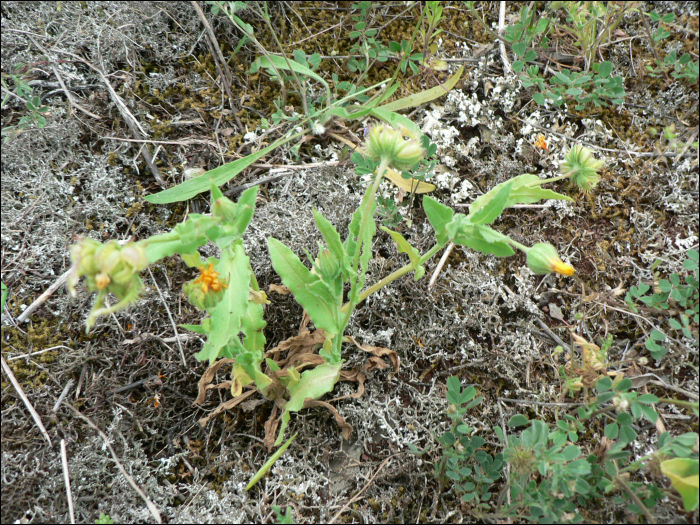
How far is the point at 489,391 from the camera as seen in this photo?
1.84 meters

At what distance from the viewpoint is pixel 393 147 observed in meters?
1.49

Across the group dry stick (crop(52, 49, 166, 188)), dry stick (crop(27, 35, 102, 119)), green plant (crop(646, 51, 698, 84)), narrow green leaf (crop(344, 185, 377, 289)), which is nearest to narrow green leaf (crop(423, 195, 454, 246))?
narrow green leaf (crop(344, 185, 377, 289))

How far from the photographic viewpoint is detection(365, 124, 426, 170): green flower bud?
1.48 m

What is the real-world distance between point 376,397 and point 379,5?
191cm

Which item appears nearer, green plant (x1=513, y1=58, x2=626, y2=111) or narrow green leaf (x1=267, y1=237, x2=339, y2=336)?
narrow green leaf (x1=267, y1=237, x2=339, y2=336)

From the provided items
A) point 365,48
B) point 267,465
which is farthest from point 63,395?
point 365,48

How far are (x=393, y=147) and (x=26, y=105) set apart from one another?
5.25ft

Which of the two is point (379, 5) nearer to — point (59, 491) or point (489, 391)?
point (489, 391)

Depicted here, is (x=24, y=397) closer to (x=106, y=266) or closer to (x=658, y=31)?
(x=106, y=266)

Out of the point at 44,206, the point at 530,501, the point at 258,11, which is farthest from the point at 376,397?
the point at 258,11

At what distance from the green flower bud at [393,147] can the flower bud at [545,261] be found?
0.48 metres

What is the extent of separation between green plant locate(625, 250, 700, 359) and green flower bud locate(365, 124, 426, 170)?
3.31 ft

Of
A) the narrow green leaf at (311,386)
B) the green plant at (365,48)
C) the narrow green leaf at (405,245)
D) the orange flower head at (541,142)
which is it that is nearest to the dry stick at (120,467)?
the narrow green leaf at (311,386)

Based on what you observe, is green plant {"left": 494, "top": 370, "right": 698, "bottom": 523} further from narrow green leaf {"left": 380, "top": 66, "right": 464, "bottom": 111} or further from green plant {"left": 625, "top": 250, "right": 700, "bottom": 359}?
narrow green leaf {"left": 380, "top": 66, "right": 464, "bottom": 111}
